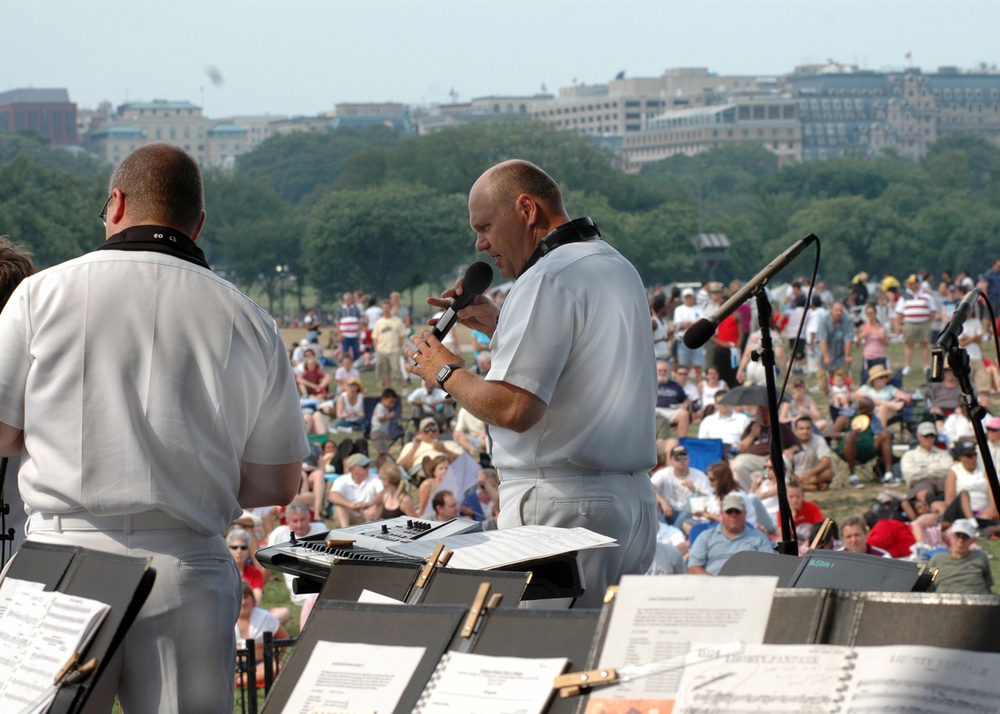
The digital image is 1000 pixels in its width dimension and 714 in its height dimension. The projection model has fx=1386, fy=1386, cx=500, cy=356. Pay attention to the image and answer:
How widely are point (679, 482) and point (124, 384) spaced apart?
9.59 metres

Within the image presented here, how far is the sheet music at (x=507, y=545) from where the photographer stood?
3072 mm

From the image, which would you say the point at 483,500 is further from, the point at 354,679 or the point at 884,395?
the point at 354,679

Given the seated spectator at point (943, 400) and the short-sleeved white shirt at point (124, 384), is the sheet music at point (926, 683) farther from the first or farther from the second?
the seated spectator at point (943, 400)

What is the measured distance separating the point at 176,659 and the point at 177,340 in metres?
0.67

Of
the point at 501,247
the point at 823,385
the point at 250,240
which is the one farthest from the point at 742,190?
the point at 501,247

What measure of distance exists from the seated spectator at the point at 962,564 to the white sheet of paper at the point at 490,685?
673 centimetres

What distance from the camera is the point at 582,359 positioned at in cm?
359

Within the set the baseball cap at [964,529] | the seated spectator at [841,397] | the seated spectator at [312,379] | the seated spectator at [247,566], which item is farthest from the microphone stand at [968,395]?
the seated spectator at [312,379]

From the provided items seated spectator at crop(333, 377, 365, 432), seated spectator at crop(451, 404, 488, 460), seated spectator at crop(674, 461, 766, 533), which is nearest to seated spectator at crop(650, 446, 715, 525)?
seated spectator at crop(674, 461, 766, 533)

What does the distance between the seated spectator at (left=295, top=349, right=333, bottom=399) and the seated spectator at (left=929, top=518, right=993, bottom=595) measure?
12.1m

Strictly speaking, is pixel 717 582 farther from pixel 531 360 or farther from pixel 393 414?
pixel 393 414

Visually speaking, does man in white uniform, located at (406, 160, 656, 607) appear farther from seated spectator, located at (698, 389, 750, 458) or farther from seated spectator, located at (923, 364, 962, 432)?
seated spectator, located at (923, 364, 962, 432)

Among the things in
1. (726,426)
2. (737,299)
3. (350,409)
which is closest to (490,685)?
(737,299)

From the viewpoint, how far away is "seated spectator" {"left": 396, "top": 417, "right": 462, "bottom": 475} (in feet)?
44.8
